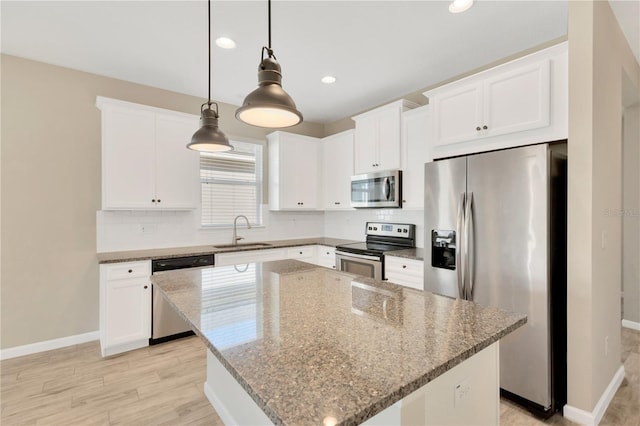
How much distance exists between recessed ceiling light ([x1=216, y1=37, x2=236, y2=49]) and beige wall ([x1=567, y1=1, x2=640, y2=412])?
2430 mm

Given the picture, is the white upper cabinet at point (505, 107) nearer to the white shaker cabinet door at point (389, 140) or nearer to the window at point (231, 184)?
the white shaker cabinet door at point (389, 140)

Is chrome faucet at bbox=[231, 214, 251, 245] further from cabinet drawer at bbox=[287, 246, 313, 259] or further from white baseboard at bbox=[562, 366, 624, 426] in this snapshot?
white baseboard at bbox=[562, 366, 624, 426]

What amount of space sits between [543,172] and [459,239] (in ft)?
2.29

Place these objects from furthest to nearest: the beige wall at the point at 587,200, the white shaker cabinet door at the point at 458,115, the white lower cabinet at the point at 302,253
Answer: the white lower cabinet at the point at 302,253
the white shaker cabinet door at the point at 458,115
the beige wall at the point at 587,200

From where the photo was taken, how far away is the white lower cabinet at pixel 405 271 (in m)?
2.91

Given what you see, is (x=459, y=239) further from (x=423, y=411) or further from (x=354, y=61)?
(x=354, y=61)

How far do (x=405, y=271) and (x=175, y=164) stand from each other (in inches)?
106

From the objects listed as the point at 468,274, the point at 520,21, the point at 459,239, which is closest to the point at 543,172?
the point at 459,239

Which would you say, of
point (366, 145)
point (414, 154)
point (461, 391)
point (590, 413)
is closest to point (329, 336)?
point (461, 391)

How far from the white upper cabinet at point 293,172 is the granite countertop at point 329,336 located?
2.63 m

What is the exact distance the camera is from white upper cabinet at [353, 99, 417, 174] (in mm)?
3488

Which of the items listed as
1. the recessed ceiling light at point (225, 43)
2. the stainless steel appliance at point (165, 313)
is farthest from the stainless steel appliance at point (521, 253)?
the stainless steel appliance at point (165, 313)

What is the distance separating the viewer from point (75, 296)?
324 cm

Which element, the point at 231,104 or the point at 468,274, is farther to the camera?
the point at 231,104
